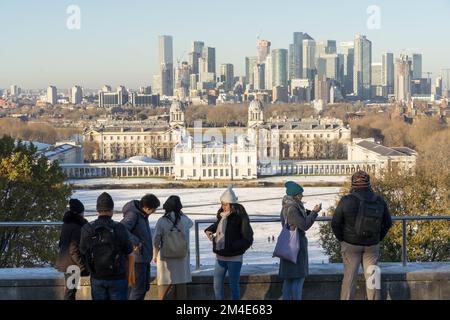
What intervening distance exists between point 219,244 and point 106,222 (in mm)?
928

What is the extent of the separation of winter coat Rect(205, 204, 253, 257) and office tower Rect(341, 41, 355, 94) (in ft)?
562

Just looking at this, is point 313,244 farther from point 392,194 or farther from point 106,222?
point 106,222

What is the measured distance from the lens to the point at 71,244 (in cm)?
556

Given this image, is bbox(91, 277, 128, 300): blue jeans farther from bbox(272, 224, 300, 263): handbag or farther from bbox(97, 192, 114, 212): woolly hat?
bbox(272, 224, 300, 263): handbag

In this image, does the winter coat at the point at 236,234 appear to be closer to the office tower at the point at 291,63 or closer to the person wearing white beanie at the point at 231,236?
the person wearing white beanie at the point at 231,236

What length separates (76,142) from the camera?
73.1 meters

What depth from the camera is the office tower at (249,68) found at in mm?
190125

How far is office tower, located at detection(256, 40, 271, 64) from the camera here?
186750 millimetres

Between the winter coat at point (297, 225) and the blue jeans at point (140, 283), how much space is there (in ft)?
2.97

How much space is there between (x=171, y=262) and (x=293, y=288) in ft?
2.78

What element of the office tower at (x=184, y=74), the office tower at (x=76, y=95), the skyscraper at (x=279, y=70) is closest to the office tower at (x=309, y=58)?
the skyscraper at (x=279, y=70)

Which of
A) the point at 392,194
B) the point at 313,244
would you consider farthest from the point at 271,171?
the point at 392,194

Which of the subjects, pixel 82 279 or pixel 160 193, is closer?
pixel 82 279

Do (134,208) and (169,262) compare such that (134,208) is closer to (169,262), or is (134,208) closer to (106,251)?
(169,262)
